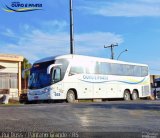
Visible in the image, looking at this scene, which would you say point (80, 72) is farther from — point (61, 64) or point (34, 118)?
point (34, 118)

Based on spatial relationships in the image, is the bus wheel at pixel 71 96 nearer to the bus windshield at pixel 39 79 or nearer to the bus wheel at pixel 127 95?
the bus windshield at pixel 39 79

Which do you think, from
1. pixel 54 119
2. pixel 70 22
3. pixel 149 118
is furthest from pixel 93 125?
pixel 70 22

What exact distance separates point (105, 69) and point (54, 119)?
21.1m

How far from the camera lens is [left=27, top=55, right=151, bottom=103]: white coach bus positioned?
28859mm

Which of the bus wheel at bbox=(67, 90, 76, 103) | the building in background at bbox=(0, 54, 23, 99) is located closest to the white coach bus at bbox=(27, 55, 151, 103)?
the bus wheel at bbox=(67, 90, 76, 103)

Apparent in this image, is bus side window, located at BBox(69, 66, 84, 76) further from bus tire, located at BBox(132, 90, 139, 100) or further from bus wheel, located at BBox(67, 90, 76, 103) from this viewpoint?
bus tire, located at BBox(132, 90, 139, 100)

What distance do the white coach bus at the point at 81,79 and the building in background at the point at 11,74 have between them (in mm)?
19703

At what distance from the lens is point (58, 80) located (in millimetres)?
28891

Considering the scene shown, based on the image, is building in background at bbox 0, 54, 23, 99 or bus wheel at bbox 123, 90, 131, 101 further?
building in background at bbox 0, 54, 23, 99

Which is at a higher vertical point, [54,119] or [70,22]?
[70,22]

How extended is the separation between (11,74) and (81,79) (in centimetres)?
2487

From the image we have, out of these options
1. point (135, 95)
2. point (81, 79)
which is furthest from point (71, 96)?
point (135, 95)

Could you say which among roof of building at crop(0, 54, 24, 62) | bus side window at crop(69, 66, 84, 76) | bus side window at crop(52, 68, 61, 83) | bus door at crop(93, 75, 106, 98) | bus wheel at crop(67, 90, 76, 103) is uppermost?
roof of building at crop(0, 54, 24, 62)

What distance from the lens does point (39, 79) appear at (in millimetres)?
29312
